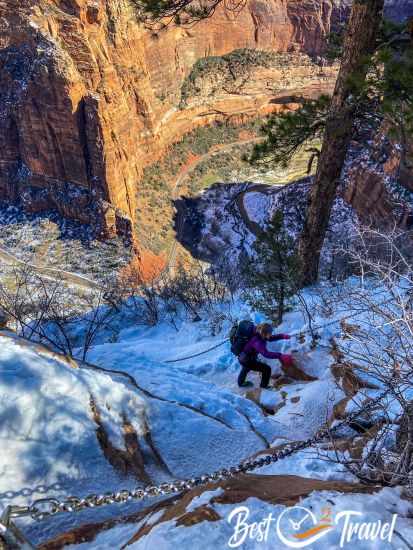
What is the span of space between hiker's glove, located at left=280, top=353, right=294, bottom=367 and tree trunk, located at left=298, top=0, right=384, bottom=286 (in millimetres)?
2271

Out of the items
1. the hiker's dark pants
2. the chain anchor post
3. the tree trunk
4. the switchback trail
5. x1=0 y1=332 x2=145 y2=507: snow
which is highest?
the tree trunk

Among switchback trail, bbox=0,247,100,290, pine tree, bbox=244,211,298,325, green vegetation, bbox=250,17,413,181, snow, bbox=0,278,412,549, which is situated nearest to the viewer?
snow, bbox=0,278,412,549

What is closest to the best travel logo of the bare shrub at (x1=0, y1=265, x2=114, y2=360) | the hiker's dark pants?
the hiker's dark pants

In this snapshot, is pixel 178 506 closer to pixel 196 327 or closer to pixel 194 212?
pixel 196 327

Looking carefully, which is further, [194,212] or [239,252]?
[194,212]

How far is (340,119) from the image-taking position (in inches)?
224

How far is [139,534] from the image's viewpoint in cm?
230

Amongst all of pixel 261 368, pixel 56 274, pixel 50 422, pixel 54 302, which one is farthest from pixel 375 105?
pixel 56 274

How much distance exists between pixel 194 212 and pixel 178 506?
2870 centimetres

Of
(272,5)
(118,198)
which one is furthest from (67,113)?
(272,5)

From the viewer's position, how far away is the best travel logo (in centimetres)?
193

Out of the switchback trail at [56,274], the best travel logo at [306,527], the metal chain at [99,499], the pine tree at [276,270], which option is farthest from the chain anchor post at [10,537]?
the switchback trail at [56,274]

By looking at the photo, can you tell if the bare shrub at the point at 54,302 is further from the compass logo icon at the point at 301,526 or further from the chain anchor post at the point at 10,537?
the compass logo icon at the point at 301,526

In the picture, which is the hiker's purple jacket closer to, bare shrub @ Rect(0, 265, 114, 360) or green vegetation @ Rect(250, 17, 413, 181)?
green vegetation @ Rect(250, 17, 413, 181)
